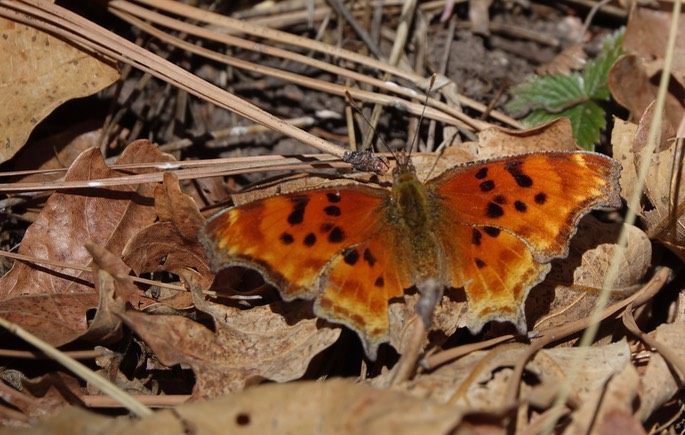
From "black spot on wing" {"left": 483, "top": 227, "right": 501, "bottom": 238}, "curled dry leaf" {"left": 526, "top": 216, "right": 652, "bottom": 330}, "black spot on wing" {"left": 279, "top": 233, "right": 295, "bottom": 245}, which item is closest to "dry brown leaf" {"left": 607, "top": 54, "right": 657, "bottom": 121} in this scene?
"curled dry leaf" {"left": 526, "top": 216, "right": 652, "bottom": 330}

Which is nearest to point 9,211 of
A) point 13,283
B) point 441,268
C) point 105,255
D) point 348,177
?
point 13,283

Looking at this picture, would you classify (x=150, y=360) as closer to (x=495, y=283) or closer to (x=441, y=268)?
(x=441, y=268)

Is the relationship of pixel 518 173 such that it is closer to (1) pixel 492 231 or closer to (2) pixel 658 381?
(1) pixel 492 231

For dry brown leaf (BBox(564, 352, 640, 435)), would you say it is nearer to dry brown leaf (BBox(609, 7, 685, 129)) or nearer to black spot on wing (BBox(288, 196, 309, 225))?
black spot on wing (BBox(288, 196, 309, 225))

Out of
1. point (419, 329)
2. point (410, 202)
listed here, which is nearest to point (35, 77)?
point (410, 202)

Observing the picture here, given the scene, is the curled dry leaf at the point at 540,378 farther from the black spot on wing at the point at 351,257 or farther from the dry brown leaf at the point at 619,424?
the black spot on wing at the point at 351,257
